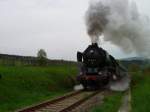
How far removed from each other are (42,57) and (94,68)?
1996 cm

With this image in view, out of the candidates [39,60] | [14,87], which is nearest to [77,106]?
[14,87]

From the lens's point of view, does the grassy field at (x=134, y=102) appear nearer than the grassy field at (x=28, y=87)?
Yes

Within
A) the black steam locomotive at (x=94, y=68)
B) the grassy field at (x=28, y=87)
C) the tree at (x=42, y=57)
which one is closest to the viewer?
the grassy field at (x=28, y=87)

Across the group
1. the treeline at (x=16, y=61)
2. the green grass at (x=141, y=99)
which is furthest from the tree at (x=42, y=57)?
the green grass at (x=141, y=99)

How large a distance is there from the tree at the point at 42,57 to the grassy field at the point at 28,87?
1343 centimetres

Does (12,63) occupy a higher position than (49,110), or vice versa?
(12,63)

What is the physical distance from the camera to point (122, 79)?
3762 cm

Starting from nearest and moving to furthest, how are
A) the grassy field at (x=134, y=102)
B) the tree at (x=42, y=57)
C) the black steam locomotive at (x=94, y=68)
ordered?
the grassy field at (x=134, y=102), the black steam locomotive at (x=94, y=68), the tree at (x=42, y=57)

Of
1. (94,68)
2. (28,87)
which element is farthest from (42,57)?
(28,87)

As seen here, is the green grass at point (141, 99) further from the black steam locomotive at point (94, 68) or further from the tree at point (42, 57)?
the tree at point (42, 57)

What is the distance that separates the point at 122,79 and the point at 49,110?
20.9 meters

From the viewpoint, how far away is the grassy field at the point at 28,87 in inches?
828

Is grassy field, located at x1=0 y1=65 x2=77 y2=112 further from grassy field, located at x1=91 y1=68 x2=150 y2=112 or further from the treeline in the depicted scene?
the treeline

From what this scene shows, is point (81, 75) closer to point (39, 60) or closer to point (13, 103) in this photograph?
point (13, 103)
